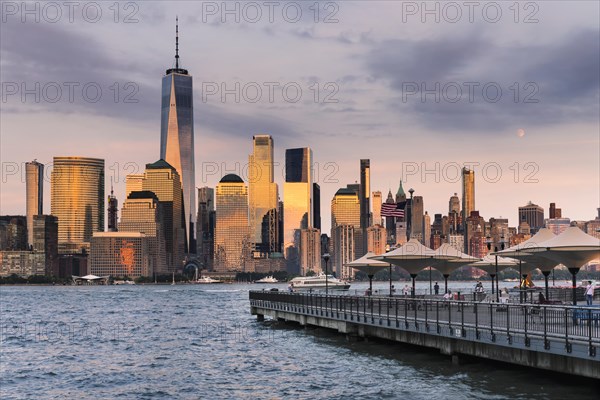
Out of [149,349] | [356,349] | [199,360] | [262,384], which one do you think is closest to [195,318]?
[149,349]

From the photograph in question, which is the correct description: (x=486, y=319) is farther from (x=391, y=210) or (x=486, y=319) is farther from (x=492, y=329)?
(x=391, y=210)

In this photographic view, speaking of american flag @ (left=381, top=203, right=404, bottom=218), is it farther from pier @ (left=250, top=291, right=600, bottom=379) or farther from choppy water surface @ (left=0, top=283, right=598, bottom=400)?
pier @ (left=250, top=291, right=600, bottom=379)

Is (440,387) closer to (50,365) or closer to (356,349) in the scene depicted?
(356,349)

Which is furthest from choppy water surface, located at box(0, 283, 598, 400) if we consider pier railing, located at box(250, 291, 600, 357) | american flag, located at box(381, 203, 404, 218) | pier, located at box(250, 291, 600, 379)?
american flag, located at box(381, 203, 404, 218)

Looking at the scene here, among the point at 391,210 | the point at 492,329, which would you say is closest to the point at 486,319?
the point at 492,329

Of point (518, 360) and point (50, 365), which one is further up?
point (518, 360)

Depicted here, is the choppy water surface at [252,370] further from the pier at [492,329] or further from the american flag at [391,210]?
the american flag at [391,210]
